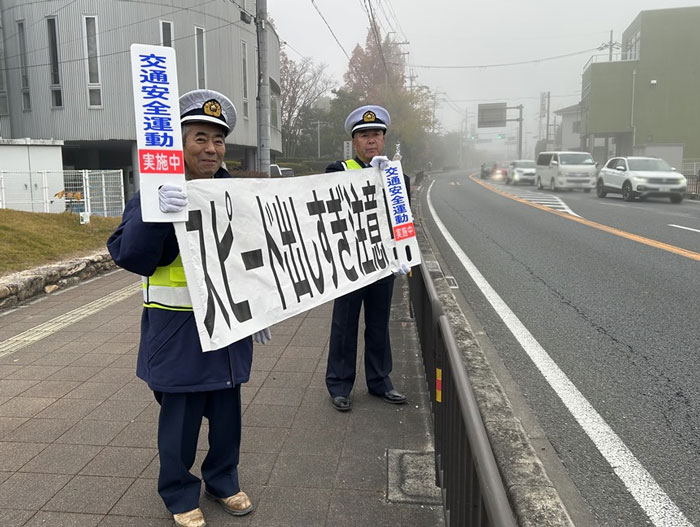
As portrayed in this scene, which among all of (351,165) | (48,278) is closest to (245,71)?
(48,278)

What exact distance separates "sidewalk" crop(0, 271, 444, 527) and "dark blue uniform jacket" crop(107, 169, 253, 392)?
0.71 meters

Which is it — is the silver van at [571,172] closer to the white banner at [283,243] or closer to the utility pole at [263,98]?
the utility pole at [263,98]

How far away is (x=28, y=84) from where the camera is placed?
72.9 ft

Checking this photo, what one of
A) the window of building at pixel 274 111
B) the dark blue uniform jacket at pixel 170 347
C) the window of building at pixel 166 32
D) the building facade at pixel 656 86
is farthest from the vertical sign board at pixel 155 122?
the building facade at pixel 656 86

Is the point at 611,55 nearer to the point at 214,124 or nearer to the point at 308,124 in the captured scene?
the point at 308,124

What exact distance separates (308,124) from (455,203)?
140ft

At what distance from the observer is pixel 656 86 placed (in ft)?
137

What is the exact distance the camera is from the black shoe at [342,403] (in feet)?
12.8

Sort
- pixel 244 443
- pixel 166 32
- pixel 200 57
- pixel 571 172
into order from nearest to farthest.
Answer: pixel 244 443 → pixel 166 32 → pixel 200 57 → pixel 571 172

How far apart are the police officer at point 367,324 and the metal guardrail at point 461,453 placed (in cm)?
71

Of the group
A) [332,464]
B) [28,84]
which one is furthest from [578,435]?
[28,84]

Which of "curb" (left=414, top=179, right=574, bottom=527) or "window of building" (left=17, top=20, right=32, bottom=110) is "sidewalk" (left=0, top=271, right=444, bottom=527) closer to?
"curb" (left=414, top=179, right=574, bottom=527)

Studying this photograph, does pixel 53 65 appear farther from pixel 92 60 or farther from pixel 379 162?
pixel 379 162

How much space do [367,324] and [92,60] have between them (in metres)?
21.7
